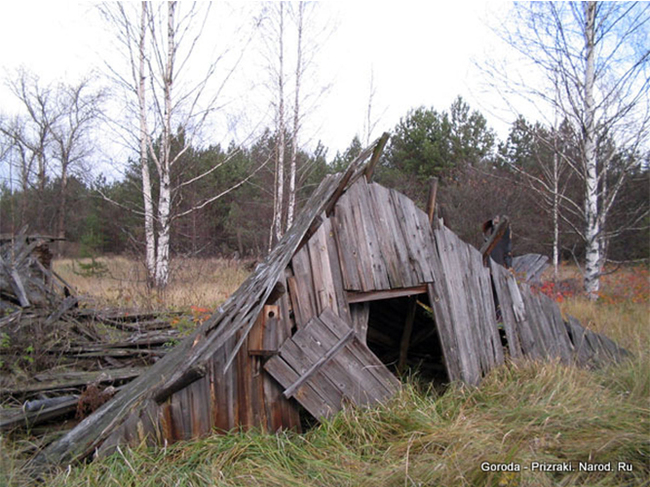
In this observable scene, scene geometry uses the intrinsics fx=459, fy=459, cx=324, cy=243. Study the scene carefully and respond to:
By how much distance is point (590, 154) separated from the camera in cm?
1033

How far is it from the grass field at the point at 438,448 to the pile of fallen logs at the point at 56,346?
3.78 ft

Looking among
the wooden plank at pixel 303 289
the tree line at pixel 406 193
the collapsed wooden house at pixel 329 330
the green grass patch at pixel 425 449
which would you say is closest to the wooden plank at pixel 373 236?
the collapsed wooden house at pixel 329 330

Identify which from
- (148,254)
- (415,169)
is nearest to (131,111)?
(148,254)

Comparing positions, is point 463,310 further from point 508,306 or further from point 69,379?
point 69,379

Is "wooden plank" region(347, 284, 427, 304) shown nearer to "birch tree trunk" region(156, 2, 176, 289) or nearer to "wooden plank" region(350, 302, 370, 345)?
"wooden plank" region(350, 302, 370, 345)

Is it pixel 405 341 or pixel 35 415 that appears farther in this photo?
pixel 405 341

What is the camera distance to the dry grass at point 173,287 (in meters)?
8.99

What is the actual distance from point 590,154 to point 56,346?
11.0 metres

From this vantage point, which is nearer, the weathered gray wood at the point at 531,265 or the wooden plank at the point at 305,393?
the wooden plank at the point at 305,393

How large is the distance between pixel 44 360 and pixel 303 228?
4.05 meters

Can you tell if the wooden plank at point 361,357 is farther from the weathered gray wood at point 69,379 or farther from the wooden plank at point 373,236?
the weathered gray wood at point 69,379

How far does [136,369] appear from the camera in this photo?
5566 mm

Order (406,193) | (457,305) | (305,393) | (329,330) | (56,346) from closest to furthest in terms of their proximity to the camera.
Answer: (305,393), (329,330), (457,305), (56,346), (406,193)

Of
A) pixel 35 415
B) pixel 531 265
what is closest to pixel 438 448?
pixel 35 415
